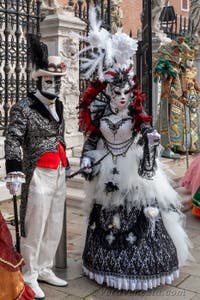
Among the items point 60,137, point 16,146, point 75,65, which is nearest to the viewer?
point 16,146

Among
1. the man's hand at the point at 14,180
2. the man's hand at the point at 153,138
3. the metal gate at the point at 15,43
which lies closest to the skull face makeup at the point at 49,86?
the man's hand at the point at 14,180

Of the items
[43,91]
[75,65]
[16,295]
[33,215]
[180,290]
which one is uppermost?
[75,65]

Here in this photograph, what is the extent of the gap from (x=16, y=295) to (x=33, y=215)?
2.06 ft

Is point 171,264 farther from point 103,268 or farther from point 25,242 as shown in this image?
point 25,242

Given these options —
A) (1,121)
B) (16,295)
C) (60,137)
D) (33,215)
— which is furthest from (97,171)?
(1,121)

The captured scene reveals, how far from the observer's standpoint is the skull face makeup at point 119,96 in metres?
3.81

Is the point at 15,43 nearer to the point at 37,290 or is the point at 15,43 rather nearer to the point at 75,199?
the point at 75,199

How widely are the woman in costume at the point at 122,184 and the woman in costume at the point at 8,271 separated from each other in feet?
2.82

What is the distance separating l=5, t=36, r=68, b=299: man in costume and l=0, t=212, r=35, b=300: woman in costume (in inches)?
15.6

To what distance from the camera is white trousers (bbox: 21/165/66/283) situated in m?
3.46

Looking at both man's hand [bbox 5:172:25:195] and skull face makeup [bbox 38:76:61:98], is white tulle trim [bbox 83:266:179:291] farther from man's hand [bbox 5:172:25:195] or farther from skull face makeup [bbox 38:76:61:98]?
skull face makeup [bbox 38:76:61:98]

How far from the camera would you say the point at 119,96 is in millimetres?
3820

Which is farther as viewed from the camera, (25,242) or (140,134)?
(140,134)

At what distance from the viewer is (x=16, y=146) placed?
336 centimetres
